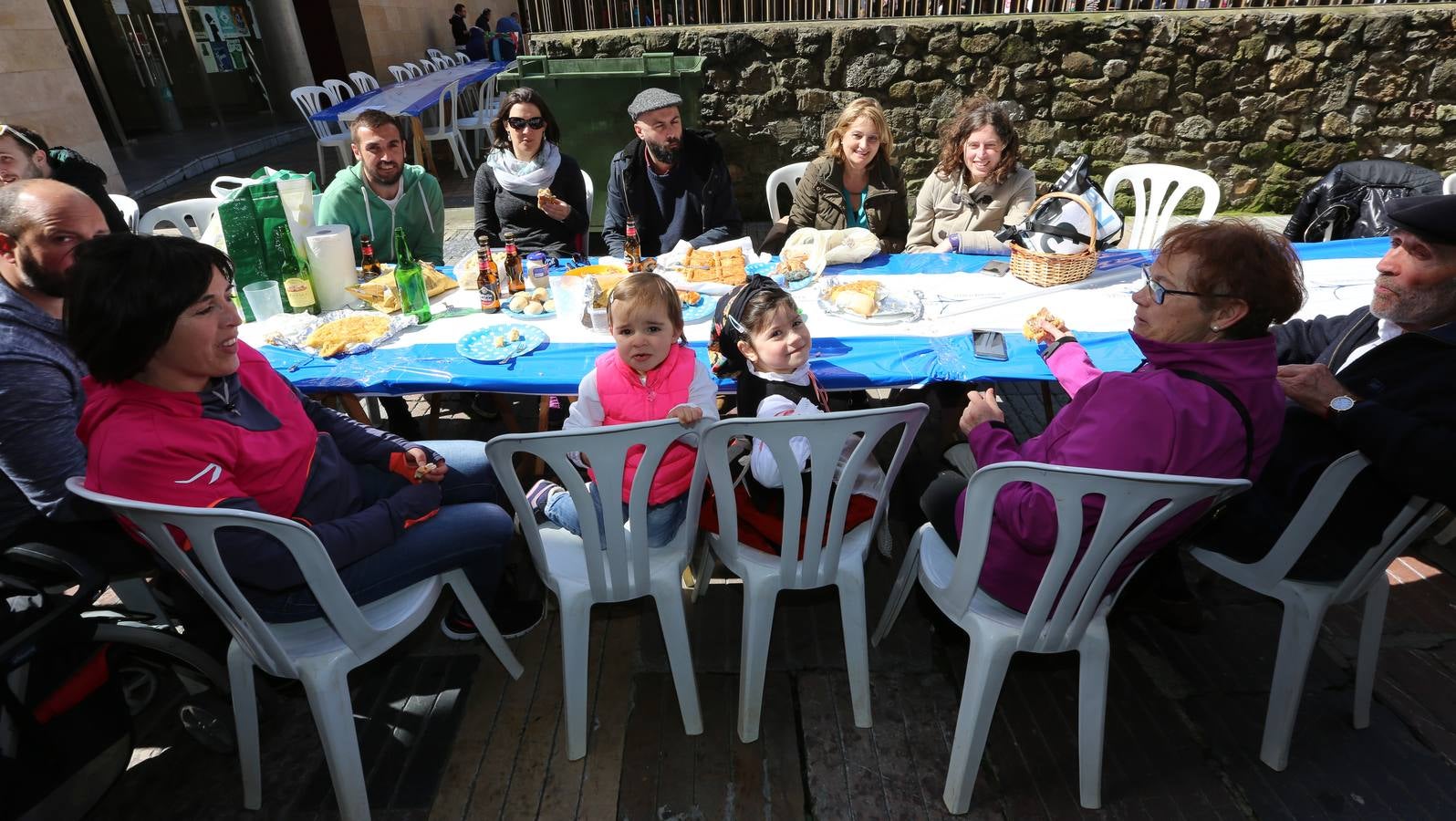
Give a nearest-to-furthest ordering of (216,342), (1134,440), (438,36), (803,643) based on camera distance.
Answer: (1134,440) → (216,342) → (803,643) → (438,36)

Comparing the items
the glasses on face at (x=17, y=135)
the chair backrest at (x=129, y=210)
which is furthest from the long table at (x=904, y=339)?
the chair backrest at (x=129, y=210)

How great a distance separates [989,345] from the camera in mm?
2338

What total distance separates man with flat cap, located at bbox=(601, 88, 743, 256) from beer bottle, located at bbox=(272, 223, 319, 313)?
4.74 ft

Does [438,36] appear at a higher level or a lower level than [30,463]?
higher

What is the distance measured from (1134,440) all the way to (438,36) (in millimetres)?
17795

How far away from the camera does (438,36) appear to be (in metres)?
15.6

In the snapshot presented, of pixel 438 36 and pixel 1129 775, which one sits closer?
pixel 1129 775

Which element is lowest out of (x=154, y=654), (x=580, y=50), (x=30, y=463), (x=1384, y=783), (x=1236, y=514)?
(x=1384, y=783)

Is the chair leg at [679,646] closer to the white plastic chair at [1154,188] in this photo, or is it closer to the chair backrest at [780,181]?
the chair backrest at [780,181]

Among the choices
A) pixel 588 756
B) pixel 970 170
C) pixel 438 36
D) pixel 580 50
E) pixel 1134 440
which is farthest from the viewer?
pixel 438 36

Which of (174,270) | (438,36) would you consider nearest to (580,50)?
(174,270)

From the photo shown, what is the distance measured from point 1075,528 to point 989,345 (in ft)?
2.99

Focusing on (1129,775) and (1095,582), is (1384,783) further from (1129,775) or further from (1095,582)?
(1095,582)

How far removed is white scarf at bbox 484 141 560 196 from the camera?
371cm
